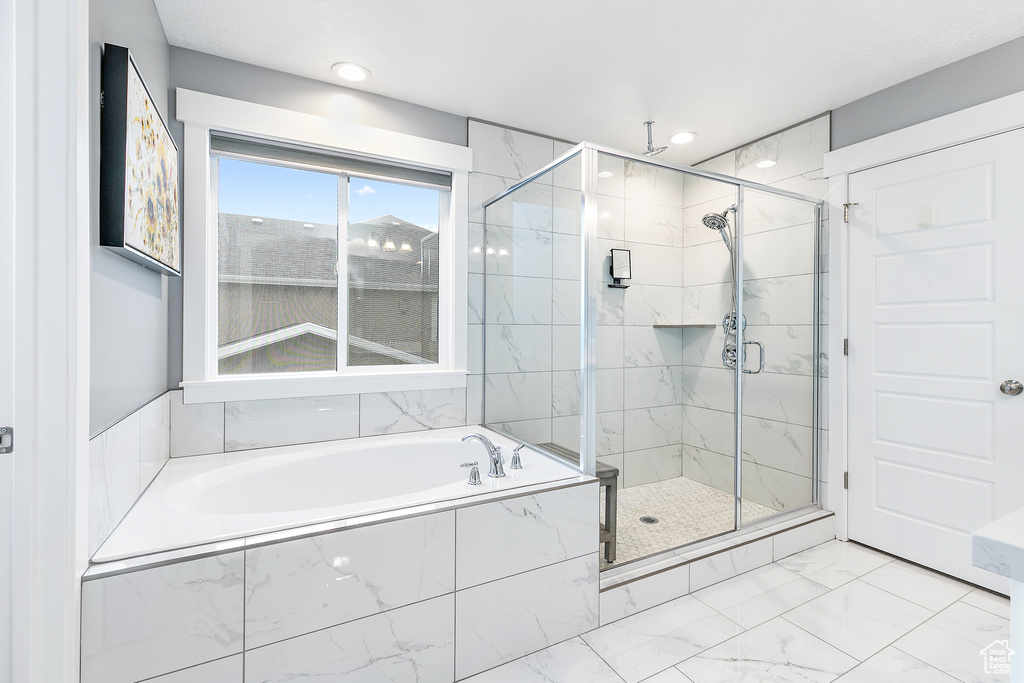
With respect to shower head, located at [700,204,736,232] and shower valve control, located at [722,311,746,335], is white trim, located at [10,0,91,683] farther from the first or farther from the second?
shower valve control, located at [722,311,746,335]

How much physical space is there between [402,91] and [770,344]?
2403 millimetres

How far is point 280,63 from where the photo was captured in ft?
7.05

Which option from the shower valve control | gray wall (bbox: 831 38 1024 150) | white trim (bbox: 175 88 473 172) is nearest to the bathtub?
the shower valve control

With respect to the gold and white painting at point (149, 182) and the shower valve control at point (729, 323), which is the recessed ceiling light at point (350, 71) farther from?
the shower valve control at point (729, 323)

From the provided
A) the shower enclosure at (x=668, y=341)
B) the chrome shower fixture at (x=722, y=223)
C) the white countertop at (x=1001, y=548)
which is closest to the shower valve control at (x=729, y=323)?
the shower enclosure at (x=668, y=341)

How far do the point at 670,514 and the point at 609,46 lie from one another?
7.74 ft

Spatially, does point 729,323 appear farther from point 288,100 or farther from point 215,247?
point 215,247

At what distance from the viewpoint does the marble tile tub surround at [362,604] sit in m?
1.17

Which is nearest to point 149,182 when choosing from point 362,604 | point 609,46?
point 362,604

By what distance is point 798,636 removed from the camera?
5.75 feet

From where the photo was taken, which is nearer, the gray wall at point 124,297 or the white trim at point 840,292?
the gray wall at point 124,297

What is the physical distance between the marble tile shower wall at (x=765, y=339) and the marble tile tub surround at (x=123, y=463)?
99.3 inches

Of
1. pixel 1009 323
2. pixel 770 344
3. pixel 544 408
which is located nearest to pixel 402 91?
pixel 544 408

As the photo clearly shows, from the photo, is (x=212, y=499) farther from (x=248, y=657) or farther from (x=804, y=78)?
(x=804, y=78)
